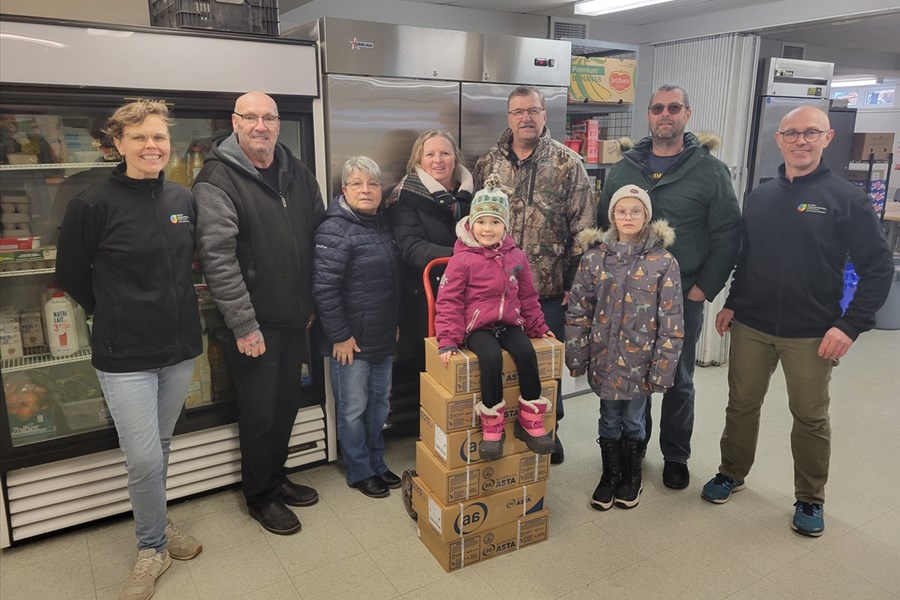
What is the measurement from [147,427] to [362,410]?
3.31 ft

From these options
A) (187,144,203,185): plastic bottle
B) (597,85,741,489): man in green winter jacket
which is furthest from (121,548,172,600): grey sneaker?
(597,85,741,489): man in green winter jacket

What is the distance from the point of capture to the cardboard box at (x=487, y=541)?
2.55 metres

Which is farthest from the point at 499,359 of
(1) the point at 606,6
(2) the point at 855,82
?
(2) the point at 855,82

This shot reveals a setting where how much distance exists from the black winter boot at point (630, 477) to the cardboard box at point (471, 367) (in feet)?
2.09

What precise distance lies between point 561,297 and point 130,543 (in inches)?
90.9

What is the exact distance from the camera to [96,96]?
2.46m

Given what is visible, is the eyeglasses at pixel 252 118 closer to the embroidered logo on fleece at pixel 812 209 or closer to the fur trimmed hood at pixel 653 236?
the fur trimmed hood at pixel 653 236

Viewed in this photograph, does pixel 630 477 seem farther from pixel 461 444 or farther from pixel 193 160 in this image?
pixel 193 160

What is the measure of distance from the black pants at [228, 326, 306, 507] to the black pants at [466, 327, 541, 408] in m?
0.89

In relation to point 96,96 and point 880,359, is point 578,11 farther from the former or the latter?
point 880,359

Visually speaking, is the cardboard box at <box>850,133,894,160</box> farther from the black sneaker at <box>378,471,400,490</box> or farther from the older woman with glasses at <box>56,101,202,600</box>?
the older woman with glasses at <box>56,101,202,600</box>

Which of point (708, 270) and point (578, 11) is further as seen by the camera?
point (578, 11)

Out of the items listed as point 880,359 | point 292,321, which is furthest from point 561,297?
point 880,359

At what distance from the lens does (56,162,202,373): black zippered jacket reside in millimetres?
2188
